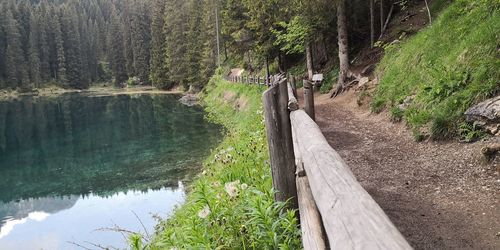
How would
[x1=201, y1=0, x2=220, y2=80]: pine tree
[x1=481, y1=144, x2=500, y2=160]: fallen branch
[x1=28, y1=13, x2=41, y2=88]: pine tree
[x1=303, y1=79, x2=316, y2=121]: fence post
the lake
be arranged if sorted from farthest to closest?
[x1=28, y1=13, x2=41, y2=88]: pine tree < [x1=201, y1=0, x2=220, y2=80]: pine tree < the lake < [x1=303, y1=79, x2=316, y2=121]: fence post < [x1=481, y1=144, x2=500, y2=160]: fallen branch

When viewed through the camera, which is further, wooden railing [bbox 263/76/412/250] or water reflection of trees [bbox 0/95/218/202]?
water reflection of trees [bbox 0/95/218/202]

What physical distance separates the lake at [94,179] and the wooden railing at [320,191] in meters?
3.41

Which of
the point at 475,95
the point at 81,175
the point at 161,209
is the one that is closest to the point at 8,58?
the point at 81,175

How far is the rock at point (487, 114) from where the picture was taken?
7199mm

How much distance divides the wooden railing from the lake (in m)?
3.41

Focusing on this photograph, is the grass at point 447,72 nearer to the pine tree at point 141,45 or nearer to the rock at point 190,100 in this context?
the rock at point 190,100

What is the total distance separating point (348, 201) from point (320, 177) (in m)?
0.71

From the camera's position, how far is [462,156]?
7.17m

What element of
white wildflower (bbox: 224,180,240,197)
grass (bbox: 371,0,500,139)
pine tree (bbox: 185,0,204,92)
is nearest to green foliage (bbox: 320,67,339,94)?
grass (bbox: 371,0,500,139)

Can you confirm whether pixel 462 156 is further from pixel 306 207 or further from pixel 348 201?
pixel 348 201

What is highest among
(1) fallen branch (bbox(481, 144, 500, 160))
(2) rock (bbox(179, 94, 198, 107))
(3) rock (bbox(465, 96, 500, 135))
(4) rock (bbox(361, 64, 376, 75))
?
(4) rock (bbox(361, 64, 376, 75))

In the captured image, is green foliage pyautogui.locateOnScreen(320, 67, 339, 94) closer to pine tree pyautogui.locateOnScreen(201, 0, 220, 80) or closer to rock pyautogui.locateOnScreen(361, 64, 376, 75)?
rock pyautogui.locateOnScreen(361, 64, 376, 75)

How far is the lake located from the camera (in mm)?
13070

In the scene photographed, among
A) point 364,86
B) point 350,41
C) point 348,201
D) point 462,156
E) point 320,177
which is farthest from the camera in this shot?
point 350,41
